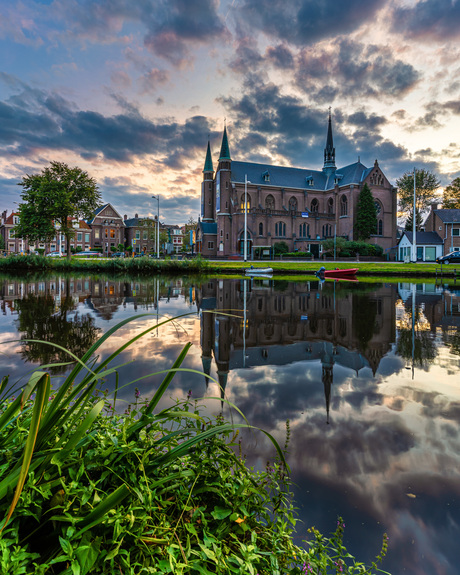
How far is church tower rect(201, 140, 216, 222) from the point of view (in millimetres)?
69562

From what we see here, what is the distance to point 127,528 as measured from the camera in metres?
1.38

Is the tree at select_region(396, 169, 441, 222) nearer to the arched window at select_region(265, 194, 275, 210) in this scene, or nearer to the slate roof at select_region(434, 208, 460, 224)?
the slate roof at select_region(434, 208, 460, 224)

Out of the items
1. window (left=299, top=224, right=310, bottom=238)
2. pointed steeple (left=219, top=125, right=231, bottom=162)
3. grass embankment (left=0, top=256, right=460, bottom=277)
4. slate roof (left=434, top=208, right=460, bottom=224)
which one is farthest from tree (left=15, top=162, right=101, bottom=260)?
slate roof (left=434, top=208, right=460, bottom=224)

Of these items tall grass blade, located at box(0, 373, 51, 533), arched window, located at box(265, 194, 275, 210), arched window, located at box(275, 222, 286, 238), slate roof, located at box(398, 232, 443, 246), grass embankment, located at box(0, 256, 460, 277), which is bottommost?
tall grass blade, located at box(0, 373, 51, 533)

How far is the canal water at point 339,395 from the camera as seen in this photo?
82.3 inches

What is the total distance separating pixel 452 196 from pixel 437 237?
1579 centimetres

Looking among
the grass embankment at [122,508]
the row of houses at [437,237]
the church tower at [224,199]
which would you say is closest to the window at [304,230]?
the church tower at [224,199]

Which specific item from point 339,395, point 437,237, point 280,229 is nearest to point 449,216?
point 437,237

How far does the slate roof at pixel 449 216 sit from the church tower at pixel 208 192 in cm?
4308

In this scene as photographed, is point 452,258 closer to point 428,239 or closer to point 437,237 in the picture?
point 428,239

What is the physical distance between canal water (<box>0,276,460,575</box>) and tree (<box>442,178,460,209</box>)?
74.0 meters

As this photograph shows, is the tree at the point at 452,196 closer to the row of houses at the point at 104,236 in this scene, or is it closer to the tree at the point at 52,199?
the row of houses at the point at 104,236

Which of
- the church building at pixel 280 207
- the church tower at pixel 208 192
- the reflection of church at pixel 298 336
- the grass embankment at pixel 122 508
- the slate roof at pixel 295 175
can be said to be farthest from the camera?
the church tower at pixel 208 192

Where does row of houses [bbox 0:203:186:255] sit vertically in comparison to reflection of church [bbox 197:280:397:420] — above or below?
above
